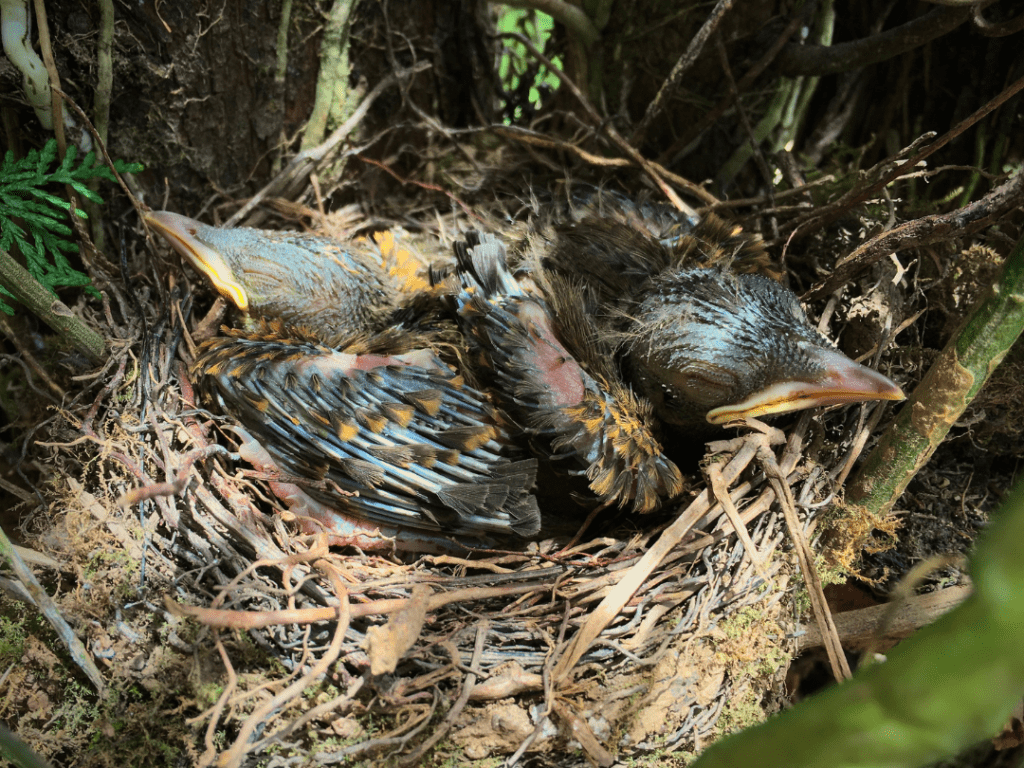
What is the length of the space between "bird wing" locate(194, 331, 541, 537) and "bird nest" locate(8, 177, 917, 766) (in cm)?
7

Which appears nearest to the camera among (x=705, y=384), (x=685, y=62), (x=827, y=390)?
A: (x=827, y=390)

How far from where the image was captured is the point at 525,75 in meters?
1.88

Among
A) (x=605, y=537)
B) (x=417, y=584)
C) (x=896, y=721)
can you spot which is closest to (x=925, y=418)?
(x=605, y=537)

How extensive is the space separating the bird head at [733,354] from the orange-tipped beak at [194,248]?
828mm

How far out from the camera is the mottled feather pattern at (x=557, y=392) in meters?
1.22

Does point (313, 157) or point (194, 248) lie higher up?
point (313, 157)

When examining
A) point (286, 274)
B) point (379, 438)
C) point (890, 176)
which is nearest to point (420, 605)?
point (379, 438)

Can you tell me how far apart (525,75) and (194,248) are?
104cm

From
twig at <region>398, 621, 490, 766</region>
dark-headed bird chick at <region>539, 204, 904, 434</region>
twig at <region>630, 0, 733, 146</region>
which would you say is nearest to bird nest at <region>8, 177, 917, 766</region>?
twig at <region>398, 621, 490, 766</region>

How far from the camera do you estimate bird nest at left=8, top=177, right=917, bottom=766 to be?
1.01m

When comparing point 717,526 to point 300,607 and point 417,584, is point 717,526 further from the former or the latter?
point 300,607

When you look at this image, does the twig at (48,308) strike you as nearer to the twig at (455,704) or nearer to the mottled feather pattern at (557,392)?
the mottled feather pattern at (557,392)

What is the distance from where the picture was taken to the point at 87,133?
1336 millimetres

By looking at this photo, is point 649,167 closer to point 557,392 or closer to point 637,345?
point 637,345
